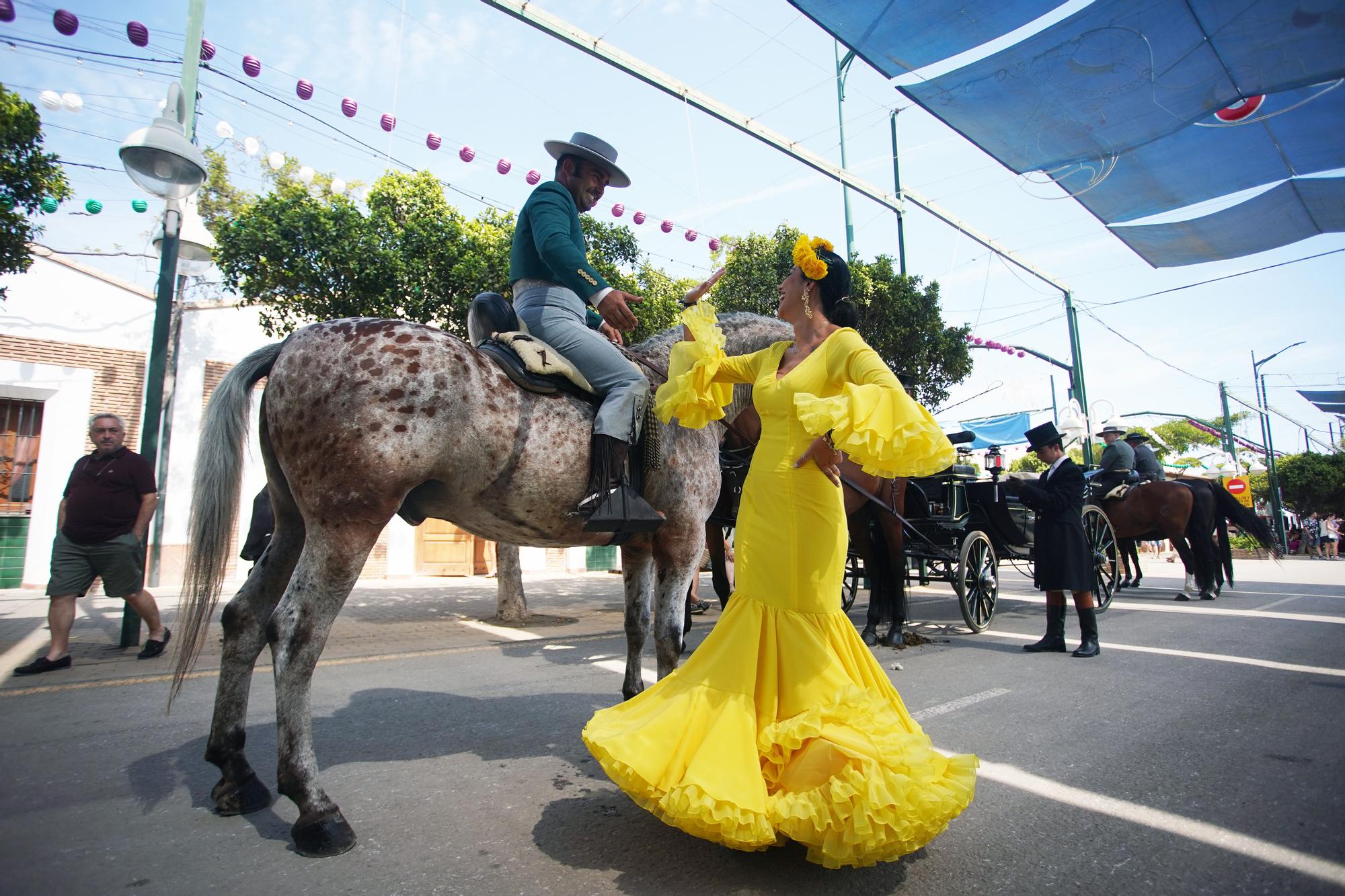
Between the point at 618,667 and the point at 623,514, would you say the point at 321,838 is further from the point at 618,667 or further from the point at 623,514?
the point at 618,667

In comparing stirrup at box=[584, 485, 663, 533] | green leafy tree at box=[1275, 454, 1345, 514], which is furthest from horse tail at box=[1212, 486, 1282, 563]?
green leafy tree at box=[1275, 454, 1345, 514]

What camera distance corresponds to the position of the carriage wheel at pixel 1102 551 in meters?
9.41

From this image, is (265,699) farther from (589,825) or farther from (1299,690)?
(1299,690)

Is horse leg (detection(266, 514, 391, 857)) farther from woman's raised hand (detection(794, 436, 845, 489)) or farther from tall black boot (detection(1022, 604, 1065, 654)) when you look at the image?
tall black boot (detection(1022, 604, 1065, 654))

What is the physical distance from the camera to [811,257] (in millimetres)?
2742

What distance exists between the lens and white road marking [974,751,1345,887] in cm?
227

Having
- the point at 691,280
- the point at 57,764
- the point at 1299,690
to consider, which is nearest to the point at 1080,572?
the point at 1299,690

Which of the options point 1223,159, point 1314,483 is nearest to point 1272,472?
point 1314,483

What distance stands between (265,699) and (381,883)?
2901 mm

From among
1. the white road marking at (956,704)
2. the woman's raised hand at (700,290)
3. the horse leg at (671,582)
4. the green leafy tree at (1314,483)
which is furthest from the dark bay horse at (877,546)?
the green leafy tree at (1314,483)

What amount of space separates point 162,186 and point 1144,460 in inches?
565

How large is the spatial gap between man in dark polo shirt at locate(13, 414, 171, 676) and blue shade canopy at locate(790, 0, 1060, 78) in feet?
29.7

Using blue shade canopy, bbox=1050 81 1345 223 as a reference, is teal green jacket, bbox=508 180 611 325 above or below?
below

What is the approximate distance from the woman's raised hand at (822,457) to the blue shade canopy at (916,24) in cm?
855
